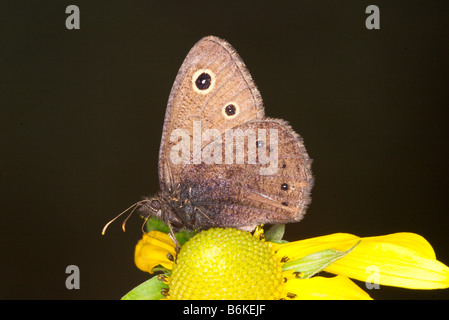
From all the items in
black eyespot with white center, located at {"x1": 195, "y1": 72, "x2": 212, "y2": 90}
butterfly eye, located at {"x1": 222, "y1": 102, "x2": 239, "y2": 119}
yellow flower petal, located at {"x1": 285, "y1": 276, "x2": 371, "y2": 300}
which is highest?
black eyespot with white center, located at {"x1": 195, "y1": 72, "x2": 212, "y2": 90}

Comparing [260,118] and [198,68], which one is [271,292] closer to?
[260,118]

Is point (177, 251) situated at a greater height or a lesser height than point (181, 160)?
lesser

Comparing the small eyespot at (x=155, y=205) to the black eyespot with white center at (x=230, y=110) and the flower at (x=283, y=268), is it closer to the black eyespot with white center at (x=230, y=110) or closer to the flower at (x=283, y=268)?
the flower at (x=283, y=268)

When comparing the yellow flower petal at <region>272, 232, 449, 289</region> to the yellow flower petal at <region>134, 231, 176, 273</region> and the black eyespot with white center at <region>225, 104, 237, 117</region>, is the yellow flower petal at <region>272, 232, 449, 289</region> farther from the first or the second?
the black eyespot with white center at <region>225, 104, 237, 117</region>

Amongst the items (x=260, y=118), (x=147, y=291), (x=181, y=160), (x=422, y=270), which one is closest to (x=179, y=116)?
(x=181, y=160)

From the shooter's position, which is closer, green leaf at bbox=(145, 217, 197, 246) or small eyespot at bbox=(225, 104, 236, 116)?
green leaf at bbox=(145, 217, 197, 246)

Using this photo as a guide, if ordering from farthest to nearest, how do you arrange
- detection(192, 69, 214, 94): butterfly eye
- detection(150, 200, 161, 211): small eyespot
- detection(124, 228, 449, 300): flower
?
detection(192, 69, 214, 94): butterfly eye < detection(150, 200, 161, 211): small eyespot < detection(124, 228, 449, 300): flower

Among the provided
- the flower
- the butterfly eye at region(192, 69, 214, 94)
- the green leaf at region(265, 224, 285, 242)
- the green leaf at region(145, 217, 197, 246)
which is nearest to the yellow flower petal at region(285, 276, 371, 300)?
the flower

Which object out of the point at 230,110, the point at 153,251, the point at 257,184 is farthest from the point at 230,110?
the point at 153,251
